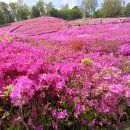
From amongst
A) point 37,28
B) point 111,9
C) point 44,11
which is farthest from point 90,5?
point 37,28

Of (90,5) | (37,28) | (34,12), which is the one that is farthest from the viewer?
(90,5)

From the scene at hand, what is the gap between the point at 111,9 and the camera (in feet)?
278

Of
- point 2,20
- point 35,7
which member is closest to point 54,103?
point 2,20

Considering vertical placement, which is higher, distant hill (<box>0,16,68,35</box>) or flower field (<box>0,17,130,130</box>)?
flower field (<box>0,17,130,130</box>)

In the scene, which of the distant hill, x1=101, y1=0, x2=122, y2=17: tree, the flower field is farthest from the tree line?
the flower field

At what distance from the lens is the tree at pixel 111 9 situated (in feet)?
273

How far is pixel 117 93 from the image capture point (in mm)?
4641

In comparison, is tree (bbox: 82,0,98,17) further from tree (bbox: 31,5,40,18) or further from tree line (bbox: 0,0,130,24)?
tree (bbox: 31,5,40,18)

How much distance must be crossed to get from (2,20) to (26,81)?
6151 centimetres

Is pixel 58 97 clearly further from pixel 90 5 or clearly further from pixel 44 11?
pixel 90 5

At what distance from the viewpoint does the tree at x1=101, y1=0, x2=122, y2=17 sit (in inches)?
3275

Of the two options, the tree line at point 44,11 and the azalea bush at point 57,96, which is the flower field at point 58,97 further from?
the tree line at point 44,11

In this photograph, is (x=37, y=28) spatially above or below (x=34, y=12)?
above

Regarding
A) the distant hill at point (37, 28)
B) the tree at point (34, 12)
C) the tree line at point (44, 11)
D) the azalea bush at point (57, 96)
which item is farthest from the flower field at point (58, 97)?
the tree at point (34, 12)
